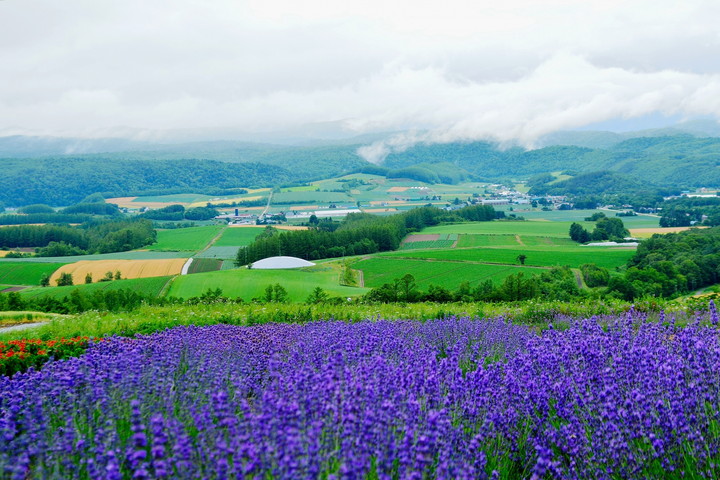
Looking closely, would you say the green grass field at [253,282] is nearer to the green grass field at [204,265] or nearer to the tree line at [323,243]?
the green grass field at [204,265]

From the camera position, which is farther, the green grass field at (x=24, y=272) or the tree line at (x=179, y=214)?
the tree line at (x=179, y=214)

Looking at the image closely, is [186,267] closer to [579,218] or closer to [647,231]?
→ [647,231]

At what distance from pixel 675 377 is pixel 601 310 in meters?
8.72

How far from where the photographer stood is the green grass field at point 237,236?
10031 cm

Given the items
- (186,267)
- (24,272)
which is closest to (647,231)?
(186,267)

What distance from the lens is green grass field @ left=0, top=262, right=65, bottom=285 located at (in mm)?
67188

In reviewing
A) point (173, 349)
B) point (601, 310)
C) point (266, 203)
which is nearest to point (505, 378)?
point (173, 349)

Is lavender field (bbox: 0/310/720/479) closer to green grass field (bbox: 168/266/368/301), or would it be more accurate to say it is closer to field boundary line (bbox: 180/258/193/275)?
green grass field (bbox: 168/266/368/301)

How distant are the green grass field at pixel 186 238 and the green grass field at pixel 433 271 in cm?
4013

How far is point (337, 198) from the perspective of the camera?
194125mm

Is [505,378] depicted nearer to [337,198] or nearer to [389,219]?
[389,219]

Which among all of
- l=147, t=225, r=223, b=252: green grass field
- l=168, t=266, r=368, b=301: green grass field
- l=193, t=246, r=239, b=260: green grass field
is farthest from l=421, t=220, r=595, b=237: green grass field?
l=168, t=266, r=368, b=301: green grass field

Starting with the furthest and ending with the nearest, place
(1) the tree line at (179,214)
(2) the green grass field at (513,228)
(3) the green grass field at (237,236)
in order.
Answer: (1) the tree line at (179,214) < (3) the green grass field at (237,236) < (2) the green grass field at (513,228)

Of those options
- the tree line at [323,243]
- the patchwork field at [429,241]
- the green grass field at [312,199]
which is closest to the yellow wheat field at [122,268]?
the tree line at [323,243]
